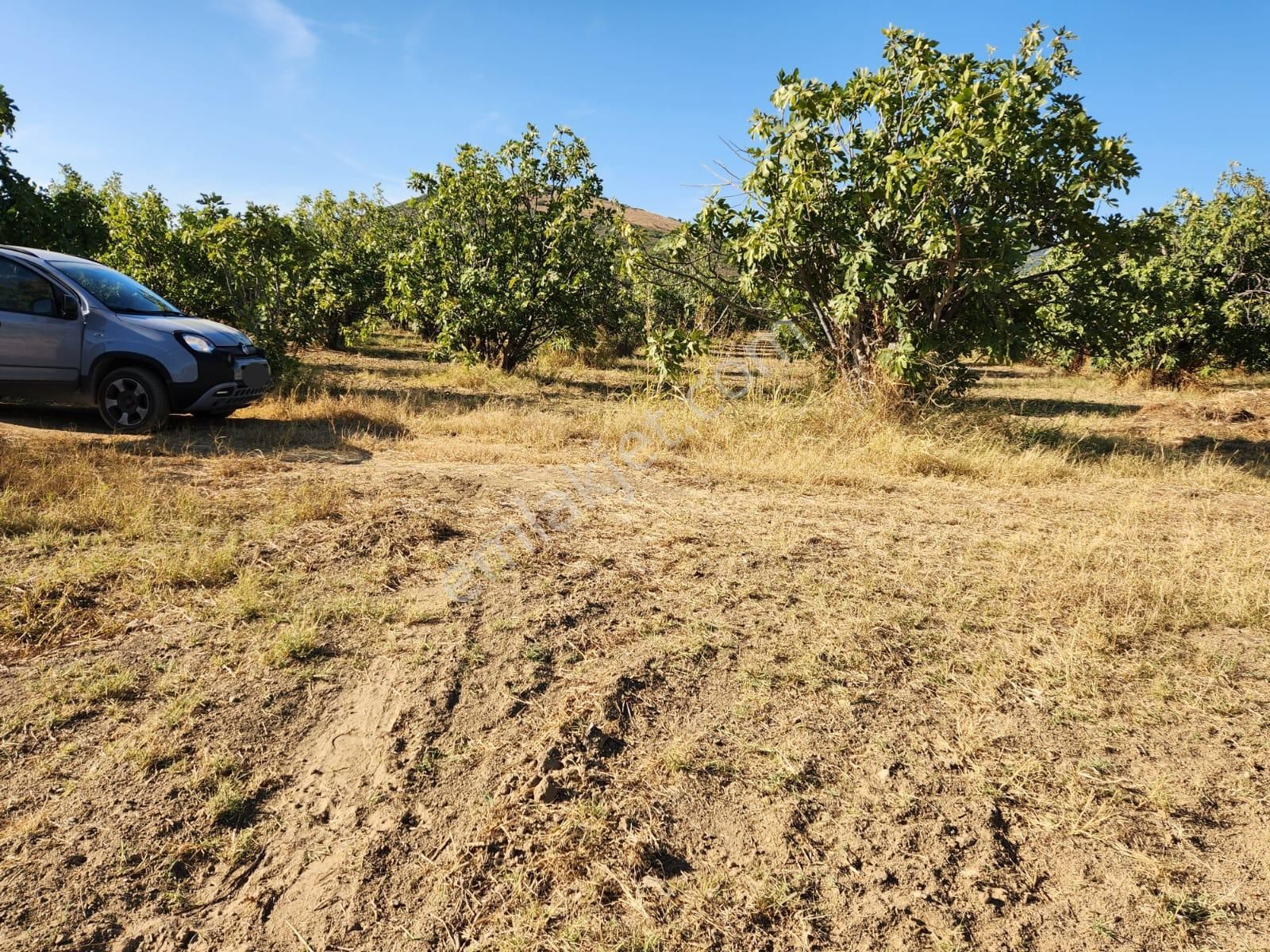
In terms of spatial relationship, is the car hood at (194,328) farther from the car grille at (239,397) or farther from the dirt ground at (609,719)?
the dirt ground at (609,719)

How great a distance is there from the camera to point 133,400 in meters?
6.98

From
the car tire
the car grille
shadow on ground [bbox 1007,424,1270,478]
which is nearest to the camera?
the car tire

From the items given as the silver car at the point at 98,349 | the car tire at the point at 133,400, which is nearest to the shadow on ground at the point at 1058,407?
the silver car at the point at 98,349

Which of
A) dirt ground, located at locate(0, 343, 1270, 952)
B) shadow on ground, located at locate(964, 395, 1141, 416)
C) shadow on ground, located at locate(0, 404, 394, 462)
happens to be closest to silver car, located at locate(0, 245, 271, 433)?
shadow on ground, located at locate(0, 404, 394, 462)

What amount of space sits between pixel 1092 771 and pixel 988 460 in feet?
16.3

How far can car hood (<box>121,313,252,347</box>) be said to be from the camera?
6941 millimetres

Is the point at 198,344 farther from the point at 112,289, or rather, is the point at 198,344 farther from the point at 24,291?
the point at 24,291

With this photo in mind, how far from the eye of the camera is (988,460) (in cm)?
717

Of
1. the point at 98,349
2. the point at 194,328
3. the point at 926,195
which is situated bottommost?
the point at 98,349

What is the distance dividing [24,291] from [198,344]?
1.50 m

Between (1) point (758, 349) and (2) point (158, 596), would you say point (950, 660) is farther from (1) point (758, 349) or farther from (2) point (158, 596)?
(1) point (758, 349)

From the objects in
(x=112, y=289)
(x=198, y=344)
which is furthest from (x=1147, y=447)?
(x=112, y=289)

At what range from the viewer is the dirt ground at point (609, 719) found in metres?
2.09

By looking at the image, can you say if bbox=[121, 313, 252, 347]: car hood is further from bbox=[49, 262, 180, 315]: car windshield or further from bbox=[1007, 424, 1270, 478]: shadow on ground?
bbox=[1007, 424, 1270, 478]: shadow on ground
